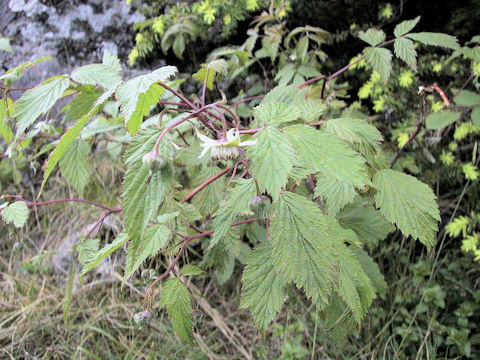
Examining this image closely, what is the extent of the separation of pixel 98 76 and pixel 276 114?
42cm

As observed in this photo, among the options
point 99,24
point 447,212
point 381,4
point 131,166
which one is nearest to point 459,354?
point 447,212

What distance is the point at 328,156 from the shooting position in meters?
0.54

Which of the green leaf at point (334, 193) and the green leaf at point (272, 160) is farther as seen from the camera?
the green leaf at point (334, 193)

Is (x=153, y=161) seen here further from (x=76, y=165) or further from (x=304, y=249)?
(x=76, y=165)

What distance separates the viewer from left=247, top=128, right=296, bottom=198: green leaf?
50 cm

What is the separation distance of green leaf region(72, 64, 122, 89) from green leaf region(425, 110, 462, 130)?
1.11 metres

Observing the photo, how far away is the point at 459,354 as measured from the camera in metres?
1.21

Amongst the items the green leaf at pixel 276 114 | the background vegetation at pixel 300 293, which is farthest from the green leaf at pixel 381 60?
the green leaf at pixel 276 114

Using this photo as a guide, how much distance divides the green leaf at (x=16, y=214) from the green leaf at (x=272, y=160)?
2.14 feet

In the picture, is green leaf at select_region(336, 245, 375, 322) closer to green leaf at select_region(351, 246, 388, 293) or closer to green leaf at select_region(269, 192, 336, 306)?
green leaf at select_region(269, 192, 336, 306)

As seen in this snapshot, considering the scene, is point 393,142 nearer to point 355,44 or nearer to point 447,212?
point 447,212

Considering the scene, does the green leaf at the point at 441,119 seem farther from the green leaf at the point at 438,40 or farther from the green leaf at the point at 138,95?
the green leaf at the point at 138,95

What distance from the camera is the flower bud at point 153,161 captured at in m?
0.52

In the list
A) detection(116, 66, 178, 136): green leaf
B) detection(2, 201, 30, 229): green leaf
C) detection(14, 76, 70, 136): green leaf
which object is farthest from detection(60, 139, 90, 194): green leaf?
detection(116, 66, 178, 136): green leaf
